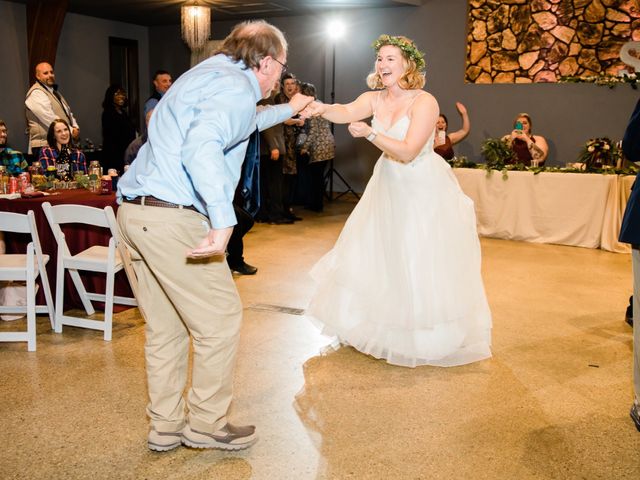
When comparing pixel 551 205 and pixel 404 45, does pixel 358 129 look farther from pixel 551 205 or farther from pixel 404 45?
pixel 551 205

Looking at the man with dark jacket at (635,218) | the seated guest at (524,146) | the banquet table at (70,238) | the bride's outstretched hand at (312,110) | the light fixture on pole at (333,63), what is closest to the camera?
the man with dark jacket at (635,218)

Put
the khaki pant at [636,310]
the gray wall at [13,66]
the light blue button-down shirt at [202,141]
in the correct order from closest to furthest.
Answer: the light blue button-down shirt at [202,141] < the khaki pant at [636,310] < the gray wall at [13,66]

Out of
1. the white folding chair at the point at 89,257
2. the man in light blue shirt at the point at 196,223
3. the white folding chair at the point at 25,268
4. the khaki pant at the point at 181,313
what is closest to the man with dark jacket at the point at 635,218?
the man in light blue shirt at the point at 196,223

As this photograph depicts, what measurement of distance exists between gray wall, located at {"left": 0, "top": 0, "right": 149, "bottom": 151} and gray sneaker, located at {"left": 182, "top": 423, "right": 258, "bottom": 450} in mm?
7589

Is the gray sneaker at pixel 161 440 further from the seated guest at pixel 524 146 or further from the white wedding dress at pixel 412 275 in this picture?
the seated guest at pixel 524 146

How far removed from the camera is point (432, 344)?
3434 millimetres

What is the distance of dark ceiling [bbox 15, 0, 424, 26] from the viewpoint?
8.72 metres

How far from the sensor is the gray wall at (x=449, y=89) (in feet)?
27.0

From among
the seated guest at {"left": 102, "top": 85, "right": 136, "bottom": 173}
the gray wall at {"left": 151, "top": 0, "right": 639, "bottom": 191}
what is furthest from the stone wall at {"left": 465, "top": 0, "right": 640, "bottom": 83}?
the seated guest at {"left": 102, "top": 85, "right": 136, "bottom": 173}

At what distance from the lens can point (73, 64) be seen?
32.0ft

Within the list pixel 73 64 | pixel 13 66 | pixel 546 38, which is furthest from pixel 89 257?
pixel 73 64

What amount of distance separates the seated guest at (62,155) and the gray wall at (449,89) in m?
5.16

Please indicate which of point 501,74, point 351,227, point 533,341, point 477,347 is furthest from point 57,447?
point 501,74

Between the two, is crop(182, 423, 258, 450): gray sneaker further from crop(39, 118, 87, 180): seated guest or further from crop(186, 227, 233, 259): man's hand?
crop(39, 118, 87, 180): seated guest
